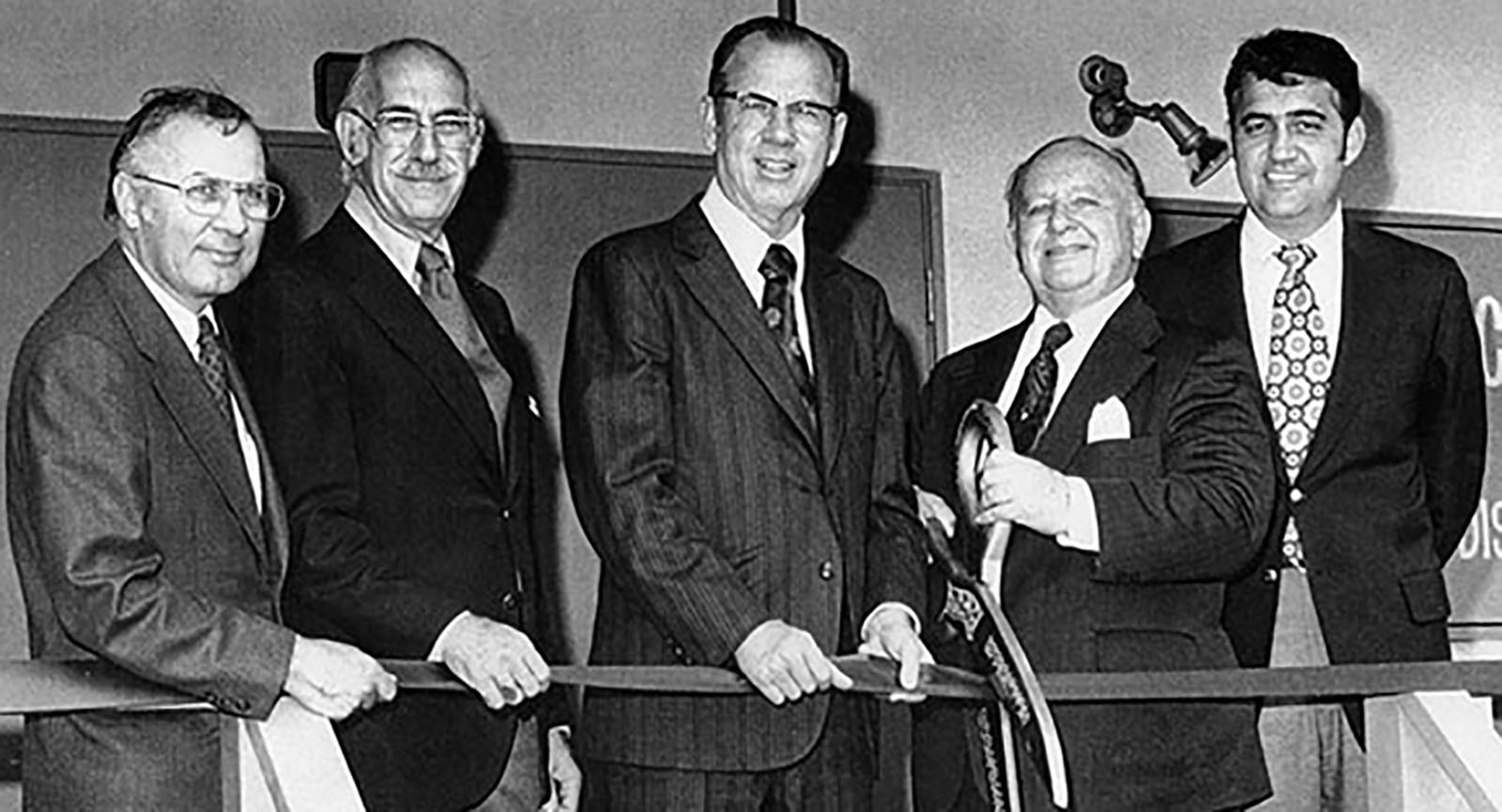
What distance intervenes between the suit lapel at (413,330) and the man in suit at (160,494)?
301 millimetres

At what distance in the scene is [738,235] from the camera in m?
3.94

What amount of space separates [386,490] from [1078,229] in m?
1.10

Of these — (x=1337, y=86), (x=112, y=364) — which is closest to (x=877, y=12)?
(x=1337, y=86)

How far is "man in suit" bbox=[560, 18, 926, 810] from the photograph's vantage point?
3.69 m

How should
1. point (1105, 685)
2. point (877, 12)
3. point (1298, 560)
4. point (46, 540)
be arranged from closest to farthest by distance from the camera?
point (46, 540)
point (1105, 685)
point (1298, 560)
point (877, 12)

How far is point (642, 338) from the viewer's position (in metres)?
3.79

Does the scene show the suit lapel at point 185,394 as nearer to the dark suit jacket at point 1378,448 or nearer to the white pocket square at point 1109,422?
the white pocket square at point 1109,422

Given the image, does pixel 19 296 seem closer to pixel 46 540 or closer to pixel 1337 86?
pixel 46 540

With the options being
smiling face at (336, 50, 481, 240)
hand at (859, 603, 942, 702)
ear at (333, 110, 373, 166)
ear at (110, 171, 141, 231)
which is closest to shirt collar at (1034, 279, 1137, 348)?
hand at (859, 603, 942, 702)

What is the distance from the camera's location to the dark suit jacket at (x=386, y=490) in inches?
143

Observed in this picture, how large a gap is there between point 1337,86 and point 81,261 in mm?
2379

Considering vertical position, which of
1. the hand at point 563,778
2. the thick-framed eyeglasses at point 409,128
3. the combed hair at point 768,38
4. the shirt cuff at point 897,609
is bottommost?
the hand at point 563,778

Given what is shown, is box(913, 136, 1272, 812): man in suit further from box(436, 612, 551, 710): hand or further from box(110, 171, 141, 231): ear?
box(110, 171, 141, 231): ear

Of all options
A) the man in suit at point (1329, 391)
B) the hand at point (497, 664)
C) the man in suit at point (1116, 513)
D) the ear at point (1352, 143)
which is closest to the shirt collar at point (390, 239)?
the hand at point (497, 664)
